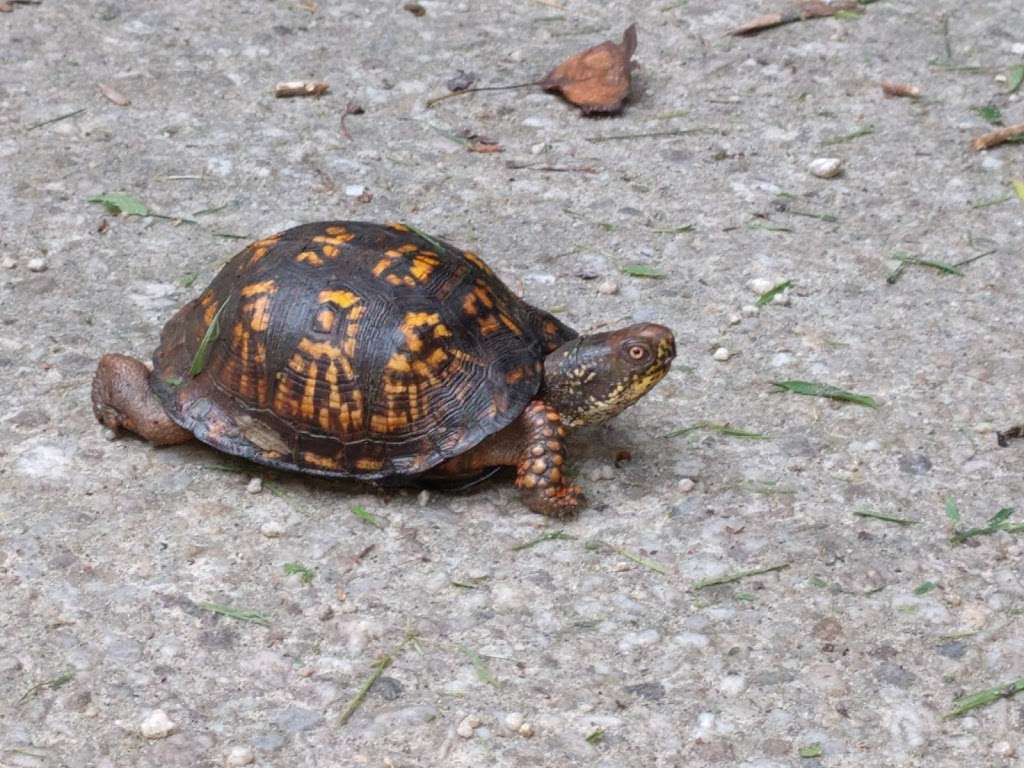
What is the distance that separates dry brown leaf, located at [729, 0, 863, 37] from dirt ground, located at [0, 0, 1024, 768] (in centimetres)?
6

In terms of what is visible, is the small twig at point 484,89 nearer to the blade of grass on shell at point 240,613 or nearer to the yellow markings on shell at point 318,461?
the yellow markings on shell at point 318,461

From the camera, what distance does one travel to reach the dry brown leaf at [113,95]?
6.27 m

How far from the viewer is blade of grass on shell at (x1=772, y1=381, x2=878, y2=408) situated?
184 inches

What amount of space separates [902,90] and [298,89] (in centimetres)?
277

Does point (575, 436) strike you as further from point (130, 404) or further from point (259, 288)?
point (130, 404)

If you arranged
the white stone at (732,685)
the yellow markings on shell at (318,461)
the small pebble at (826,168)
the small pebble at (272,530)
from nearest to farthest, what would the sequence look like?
the white stone at (732,685) < the small pebble at (272,530) < the yellow markings on shell at (318,461) < the small pebble at (826,168)

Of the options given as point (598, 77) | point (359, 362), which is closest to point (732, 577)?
point (359, 362)

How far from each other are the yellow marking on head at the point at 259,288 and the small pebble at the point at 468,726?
1461 millimetres

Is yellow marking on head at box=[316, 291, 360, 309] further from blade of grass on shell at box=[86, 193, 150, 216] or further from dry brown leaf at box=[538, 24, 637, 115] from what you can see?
dry brown leaf at box=[538, 24, 637, 115]

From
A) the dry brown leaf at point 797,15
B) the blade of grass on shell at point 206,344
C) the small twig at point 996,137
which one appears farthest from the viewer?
the dry brown leaf at point 797,15

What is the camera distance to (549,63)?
6.70m

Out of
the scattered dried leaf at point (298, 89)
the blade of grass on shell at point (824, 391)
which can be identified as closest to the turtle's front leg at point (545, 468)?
the blade of grass on shell at point (824, 391)

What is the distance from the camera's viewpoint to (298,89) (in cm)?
639

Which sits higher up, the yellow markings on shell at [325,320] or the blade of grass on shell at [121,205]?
the yellow markings on shell at [325,320]
